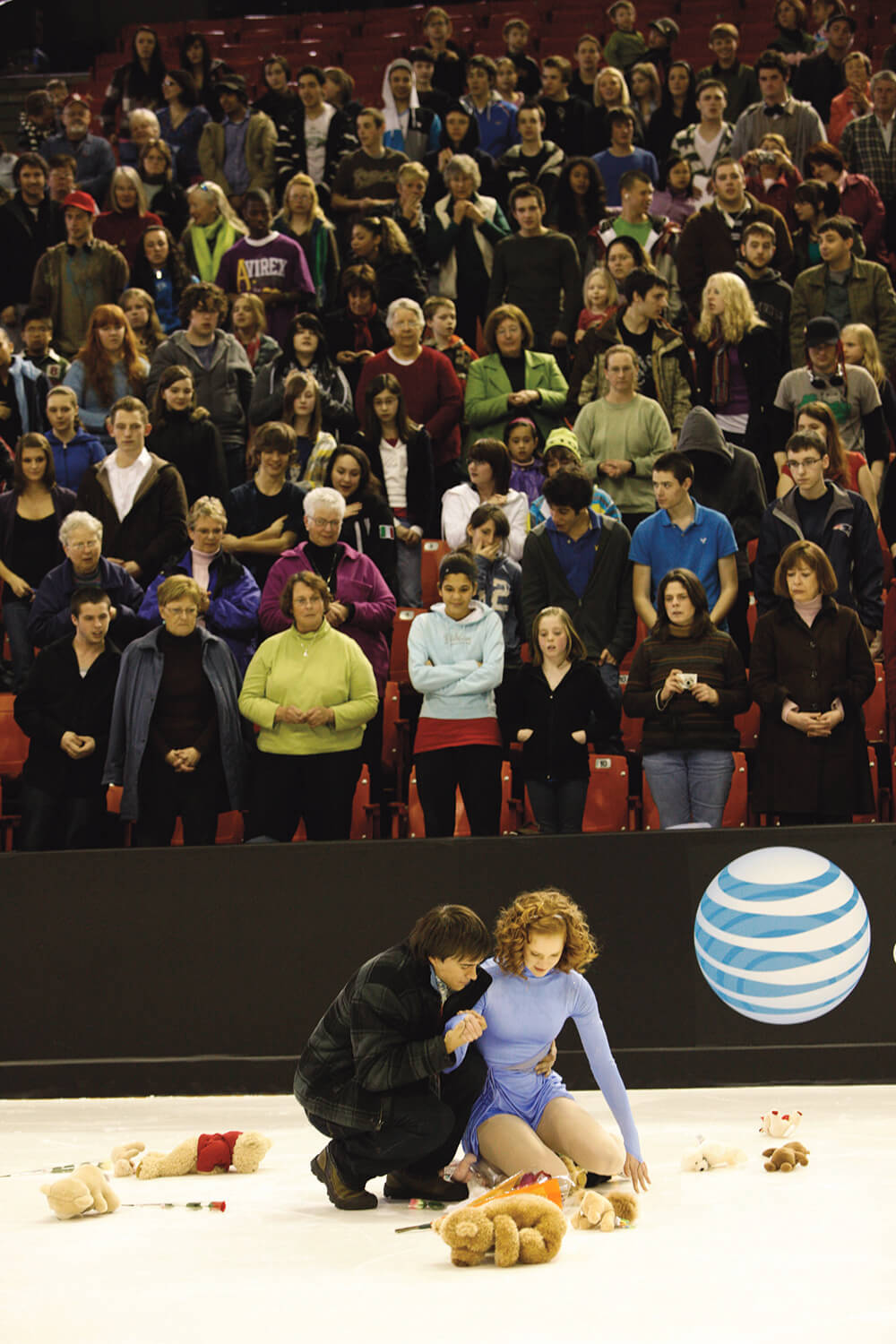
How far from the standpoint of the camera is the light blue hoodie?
7805 millimetres

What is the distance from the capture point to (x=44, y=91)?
15.0m

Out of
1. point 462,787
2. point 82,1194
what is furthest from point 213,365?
point 82,1194

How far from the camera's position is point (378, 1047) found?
4.79m

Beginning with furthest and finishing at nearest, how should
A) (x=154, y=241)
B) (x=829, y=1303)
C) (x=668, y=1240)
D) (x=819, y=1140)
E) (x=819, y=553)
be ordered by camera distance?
(x=154, y=241)
(x=819, y=553)
(x=819, y=1140)
(x=668, y=1240)
(x=829, y=1303)

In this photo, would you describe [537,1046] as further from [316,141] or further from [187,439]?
[316,141]

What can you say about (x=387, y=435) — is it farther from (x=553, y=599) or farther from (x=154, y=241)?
(x=154, y=241)

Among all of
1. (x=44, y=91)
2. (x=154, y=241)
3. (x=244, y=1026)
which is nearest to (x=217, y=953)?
(x=244, y=1026)

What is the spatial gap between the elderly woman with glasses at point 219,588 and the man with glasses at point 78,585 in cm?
13

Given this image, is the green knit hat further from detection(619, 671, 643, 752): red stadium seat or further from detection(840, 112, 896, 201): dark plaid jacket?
detection(840, 112, 896, 201): dark plaid jacket

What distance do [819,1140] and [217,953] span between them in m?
2.80

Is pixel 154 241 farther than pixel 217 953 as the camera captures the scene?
Yes

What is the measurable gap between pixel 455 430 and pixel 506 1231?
6.56 meters

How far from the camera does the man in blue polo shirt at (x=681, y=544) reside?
8359mm

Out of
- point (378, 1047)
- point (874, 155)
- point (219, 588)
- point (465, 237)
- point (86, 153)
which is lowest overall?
point (378, 1047)
